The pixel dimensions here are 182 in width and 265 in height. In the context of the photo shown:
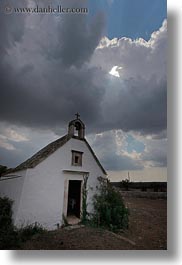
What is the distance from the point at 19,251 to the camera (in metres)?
2.27

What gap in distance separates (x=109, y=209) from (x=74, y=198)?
38 centimetres

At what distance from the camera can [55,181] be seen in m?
2.62

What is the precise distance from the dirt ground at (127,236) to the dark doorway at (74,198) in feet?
0.51

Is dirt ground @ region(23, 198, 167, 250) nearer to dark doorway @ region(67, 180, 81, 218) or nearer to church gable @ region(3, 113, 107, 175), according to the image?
dark doorway @ region(67, 180, 81, 218)

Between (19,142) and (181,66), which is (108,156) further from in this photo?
(181,66)

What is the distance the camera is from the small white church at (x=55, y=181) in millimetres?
2424

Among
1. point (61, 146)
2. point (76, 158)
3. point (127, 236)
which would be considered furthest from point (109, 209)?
point (61, 146)

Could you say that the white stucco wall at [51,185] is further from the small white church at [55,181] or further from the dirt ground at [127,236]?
the dirt ground at [127,236]

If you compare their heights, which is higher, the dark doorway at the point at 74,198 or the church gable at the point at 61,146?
the church gable at the point at 61,146

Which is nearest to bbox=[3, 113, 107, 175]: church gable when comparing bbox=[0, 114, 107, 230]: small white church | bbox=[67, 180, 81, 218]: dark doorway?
bbox=[0, 114, 107, 230]: small white church

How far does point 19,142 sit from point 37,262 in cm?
104

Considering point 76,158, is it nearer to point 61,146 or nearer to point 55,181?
point 61,146

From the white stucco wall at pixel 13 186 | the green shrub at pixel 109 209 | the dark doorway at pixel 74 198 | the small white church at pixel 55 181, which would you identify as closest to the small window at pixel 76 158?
the small white church at pixel 55 181

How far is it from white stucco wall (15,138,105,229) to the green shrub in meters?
0.09
